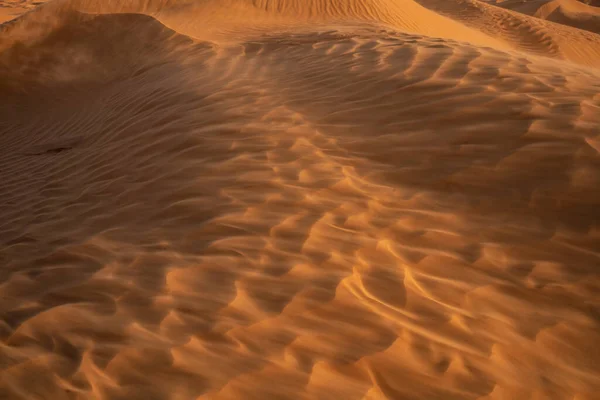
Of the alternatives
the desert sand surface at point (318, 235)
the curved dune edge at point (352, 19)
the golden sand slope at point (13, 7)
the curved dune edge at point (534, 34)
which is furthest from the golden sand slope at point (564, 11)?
the golden sand slope at point (13, 7)

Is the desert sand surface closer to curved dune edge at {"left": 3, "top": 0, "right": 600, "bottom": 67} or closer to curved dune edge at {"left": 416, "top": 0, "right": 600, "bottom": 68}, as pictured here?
curved dune edge at {"left": 3, "top": 0, "right": 600, "bottom": 67}

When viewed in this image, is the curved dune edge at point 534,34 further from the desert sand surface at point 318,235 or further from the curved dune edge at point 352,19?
the desert sand surface at point 318,235

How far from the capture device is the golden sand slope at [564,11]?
62.8ft

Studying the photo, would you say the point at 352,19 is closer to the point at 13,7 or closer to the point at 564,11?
the point at 564,11

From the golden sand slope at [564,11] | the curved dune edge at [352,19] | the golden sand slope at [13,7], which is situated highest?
the golden sand slope at [564,11]

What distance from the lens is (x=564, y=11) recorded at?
20312 millimetres

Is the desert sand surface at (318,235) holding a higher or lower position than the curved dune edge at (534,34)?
lower

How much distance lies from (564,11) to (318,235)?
22225mm

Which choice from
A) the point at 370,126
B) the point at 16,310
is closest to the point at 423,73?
the point at 370,126

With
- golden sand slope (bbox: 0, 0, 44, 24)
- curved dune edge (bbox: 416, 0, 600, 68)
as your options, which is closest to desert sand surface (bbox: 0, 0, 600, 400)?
curved dune edge (bbox: 416, 0, 600, 68)

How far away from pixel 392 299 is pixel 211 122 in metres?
2.78

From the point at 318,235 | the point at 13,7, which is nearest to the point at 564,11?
the point at 318,235

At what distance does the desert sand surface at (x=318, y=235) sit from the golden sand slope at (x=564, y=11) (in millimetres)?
17175

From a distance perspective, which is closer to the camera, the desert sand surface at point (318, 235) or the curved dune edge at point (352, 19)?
the desert sand surface at point (318, 235)
